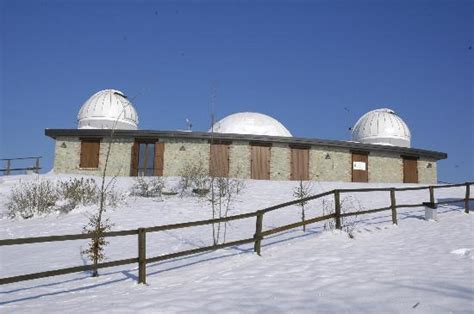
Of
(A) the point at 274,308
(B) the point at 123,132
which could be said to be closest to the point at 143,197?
(B) the point at 123,132

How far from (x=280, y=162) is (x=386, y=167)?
25.1 ft

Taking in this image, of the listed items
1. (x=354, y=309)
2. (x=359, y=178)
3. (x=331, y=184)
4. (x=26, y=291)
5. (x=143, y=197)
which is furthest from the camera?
(x=359, y=178)

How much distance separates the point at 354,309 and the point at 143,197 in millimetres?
14852

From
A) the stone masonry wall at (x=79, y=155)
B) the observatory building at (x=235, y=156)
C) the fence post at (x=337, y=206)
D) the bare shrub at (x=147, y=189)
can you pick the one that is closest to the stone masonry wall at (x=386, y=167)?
the observatory building at (x=235, y=156)

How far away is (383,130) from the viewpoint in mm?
30734

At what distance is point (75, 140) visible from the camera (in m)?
23.6

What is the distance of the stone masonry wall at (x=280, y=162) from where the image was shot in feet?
79.2

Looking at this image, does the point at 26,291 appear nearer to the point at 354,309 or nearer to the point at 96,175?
the point at 354,309

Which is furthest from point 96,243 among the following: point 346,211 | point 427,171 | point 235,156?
point 427,171

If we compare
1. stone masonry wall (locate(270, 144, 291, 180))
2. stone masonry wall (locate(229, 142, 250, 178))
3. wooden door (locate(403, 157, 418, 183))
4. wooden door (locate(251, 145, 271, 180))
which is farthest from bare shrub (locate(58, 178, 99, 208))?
wooden door (locate(403, 157, 418, 183))

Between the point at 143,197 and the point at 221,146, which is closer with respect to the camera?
the point at 143,197

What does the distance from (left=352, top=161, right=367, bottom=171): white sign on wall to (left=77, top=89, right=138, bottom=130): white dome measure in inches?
635

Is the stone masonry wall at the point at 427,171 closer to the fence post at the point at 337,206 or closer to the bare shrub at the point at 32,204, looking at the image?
the fence post at the point at 337,206

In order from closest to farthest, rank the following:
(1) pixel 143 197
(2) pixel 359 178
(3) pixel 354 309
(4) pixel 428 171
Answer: (3) pixel 354 309
(1) pixel 143 197
(2) pixel 359 178
(4) pixel 428 171
